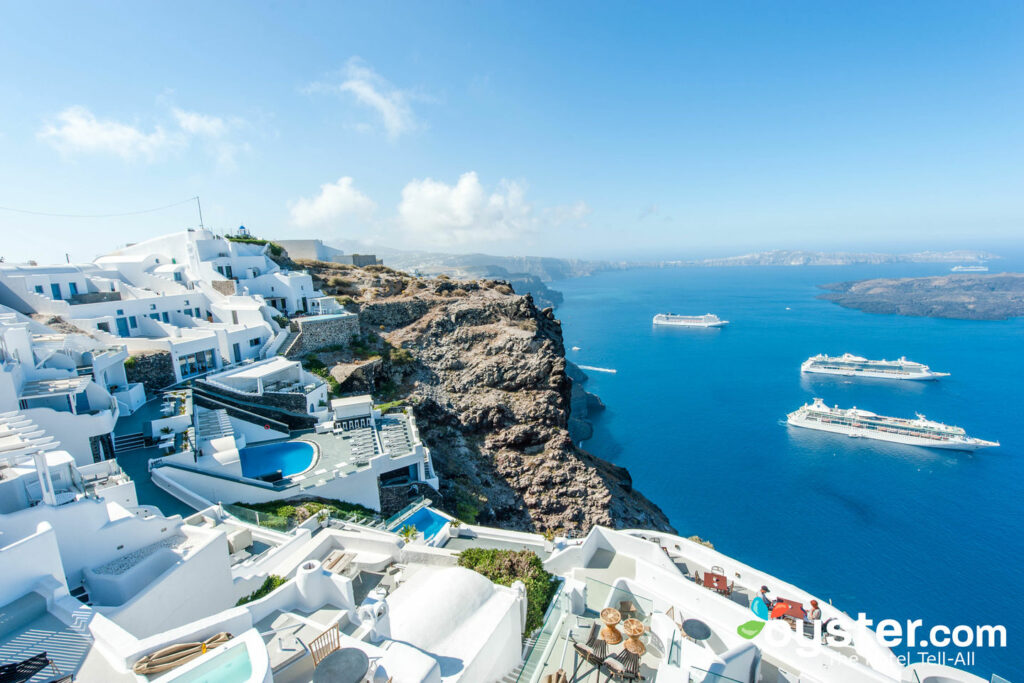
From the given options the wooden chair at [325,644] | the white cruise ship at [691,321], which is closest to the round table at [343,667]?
the wooden chair at [325,644]

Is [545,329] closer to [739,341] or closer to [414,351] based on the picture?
[414,351]

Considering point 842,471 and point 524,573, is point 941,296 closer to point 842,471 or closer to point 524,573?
point 842,471

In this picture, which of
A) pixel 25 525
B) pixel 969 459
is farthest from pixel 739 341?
pixel 25 525

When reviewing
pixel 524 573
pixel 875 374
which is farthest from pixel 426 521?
pixel 875 374

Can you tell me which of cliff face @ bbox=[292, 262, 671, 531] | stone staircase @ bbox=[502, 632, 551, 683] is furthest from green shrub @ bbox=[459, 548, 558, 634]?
cliff face @ bbox=[292, 262, 671, 531]

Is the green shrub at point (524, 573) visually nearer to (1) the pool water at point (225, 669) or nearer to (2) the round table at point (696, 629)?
(2) the round table at point (696, 629)

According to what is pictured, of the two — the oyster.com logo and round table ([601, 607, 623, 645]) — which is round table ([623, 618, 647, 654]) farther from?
the oyster.com logo
